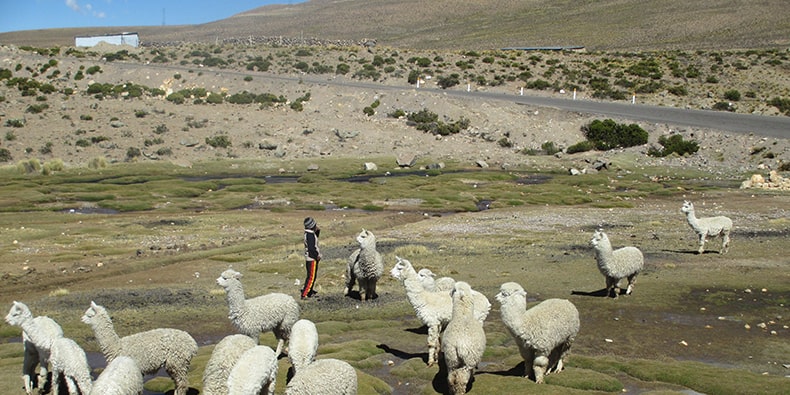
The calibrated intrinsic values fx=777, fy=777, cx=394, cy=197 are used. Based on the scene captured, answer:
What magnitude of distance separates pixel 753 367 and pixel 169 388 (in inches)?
441

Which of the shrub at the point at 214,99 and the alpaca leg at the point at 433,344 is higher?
the shrub at the point at 214,99

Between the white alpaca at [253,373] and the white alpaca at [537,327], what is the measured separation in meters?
4.73

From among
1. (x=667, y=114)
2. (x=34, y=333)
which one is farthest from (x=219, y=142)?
(x=34, y=333)

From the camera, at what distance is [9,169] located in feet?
177

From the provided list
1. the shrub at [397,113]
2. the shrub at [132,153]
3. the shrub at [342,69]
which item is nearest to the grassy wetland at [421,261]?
the shrub at [132,153]

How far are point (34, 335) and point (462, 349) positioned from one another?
719 cm

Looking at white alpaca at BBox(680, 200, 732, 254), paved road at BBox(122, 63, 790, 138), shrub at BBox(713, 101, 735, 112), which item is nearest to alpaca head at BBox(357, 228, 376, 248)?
white alpaca at BBox(680, 200, 732, 254)

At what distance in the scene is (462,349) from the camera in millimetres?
12930

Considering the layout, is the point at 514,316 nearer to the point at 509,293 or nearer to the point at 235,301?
the point at 509,293

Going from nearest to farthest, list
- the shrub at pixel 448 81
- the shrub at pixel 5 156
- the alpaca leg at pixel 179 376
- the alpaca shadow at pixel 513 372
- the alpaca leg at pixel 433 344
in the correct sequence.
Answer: the alpaca leg at pixel 179 376
the alpaca shadow at pixel 513 372
the alpaca leg at pixel 433 344
the shrub at pixel 5 156
the shrub at pixel 448 81

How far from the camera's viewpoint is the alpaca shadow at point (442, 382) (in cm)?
1370

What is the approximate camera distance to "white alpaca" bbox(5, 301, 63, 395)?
1304cm

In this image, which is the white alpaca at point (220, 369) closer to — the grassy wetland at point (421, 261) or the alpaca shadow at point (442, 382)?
the grassy wetland at point (421, 261)

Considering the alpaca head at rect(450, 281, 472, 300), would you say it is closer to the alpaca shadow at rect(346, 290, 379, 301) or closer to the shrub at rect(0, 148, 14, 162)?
the alpaca shadow at rect(346, 290, 379, 301)
